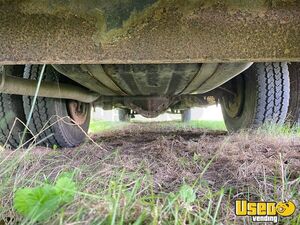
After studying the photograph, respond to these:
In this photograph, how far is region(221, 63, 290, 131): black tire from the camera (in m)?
Answer: 1.92

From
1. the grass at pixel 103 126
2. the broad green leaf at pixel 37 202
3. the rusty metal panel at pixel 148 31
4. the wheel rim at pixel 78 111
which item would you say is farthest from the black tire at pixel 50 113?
the grass at pixel 103 126

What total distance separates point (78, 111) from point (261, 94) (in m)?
1.25

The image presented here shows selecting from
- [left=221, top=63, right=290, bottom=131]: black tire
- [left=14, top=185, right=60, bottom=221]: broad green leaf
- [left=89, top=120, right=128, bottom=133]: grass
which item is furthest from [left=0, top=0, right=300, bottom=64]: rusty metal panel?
[left=89, top=120, right=128, bottom=133]: grass

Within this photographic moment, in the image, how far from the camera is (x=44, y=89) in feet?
4.72

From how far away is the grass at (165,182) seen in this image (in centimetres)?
63

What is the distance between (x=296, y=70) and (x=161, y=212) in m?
2.07

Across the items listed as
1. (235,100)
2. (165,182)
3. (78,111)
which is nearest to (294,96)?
(235,100)

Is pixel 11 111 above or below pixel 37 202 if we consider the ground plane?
above

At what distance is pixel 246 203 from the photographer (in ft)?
2.37

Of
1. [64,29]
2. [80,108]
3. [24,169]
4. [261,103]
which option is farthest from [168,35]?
[80,108]

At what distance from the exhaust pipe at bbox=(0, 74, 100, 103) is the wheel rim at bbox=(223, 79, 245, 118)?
3.25 feet

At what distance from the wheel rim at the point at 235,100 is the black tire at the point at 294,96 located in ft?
1.36

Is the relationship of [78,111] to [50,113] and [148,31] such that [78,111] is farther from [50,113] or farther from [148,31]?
[148,31]

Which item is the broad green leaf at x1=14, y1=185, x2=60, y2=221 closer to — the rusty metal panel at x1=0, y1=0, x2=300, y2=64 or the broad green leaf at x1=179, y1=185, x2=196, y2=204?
the broad green leaf at x1=179, y1=185, x2=196, y2=204
